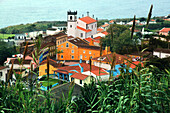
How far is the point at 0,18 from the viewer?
2559 centimetres

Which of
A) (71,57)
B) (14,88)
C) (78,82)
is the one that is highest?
(14,88)

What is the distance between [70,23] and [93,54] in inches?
262

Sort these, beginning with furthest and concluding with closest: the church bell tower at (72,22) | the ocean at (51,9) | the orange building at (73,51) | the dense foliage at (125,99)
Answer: the ocean at (51,9)
the church bell tower at (72,22)
the orange building at (73,51)
the dense foliage at (125,99)

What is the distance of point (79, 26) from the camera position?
65.0 feet

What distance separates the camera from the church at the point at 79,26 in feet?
60.1

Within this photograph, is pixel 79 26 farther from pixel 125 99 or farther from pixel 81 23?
pixel 125 99

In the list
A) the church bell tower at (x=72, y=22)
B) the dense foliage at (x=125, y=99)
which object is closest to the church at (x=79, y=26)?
the church bell tower at (x=72, y=22)

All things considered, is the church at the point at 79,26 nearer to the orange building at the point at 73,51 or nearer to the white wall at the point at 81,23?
the white wall at the point at 81,23

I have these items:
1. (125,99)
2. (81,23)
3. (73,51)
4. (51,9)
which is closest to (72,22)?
(81,23)

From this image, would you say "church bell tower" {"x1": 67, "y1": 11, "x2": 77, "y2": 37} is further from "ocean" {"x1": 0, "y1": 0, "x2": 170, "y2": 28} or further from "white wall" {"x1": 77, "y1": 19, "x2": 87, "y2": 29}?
"ocean" {"x1": 0, "y1": 0, "x2": 170, "y2": 28}

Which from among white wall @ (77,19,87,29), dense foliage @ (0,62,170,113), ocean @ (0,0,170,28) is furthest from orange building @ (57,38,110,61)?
dense foliage @ (0,62,170,113)

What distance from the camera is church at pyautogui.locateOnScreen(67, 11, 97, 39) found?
1833 cm

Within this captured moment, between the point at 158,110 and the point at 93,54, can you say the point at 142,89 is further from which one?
the point at 93,54

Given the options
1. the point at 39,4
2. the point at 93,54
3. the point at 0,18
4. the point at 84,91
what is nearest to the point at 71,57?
the point at 93,54
